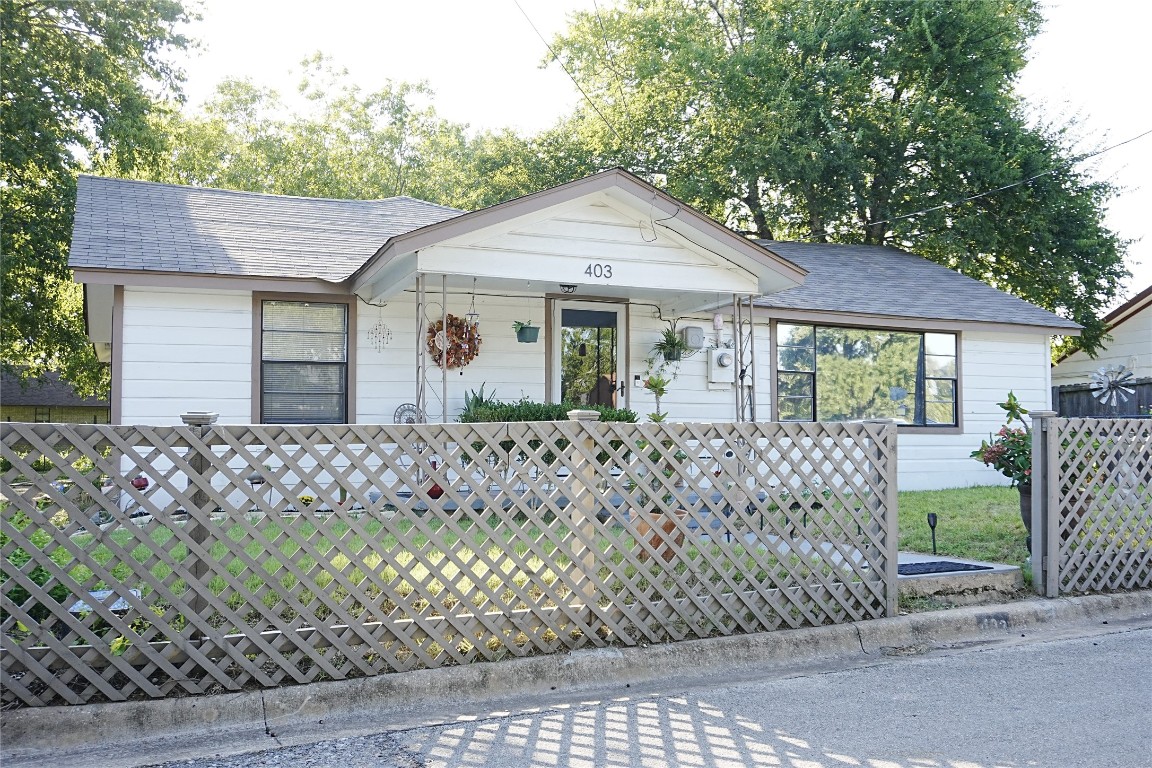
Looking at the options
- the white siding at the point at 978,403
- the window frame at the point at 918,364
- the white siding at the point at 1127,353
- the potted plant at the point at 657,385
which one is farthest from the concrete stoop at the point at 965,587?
the white siding at the point at 1127,353

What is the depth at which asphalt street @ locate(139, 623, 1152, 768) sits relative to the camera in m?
3.73

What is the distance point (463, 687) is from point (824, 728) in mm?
1749

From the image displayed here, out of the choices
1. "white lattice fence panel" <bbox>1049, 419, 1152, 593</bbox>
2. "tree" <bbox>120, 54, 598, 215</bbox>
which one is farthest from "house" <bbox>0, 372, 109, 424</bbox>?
"white lattice fence panel" <bbox>1049, 419, 1152, 593</bbox>

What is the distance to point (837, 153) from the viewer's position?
2178 cm

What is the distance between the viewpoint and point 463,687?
14.8 ft

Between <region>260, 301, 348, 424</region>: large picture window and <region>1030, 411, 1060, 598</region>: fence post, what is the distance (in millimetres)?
7441

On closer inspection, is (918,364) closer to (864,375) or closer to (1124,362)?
(864,375)

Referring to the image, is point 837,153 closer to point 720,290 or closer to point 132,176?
point 720,290

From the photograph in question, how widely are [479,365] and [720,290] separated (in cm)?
321

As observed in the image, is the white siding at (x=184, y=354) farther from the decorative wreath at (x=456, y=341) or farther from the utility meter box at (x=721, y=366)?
the utility meter box at (x=721, y=366)

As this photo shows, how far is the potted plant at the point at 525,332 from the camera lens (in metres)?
11.6

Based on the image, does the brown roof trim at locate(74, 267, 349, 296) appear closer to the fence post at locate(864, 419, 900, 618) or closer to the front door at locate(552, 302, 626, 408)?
the front door at locate(552, 302, 626, 408)

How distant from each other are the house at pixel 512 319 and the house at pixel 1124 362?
5.03m

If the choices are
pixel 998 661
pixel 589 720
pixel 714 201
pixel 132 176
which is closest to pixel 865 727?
pixel 589 720
